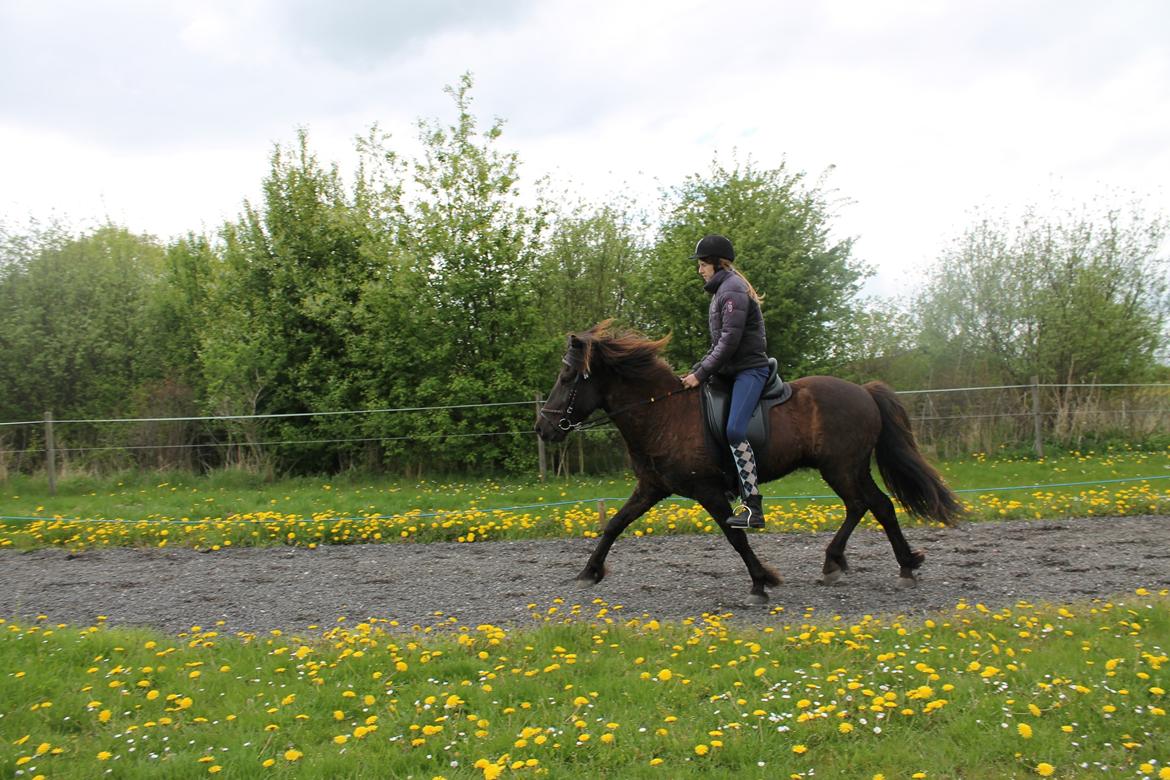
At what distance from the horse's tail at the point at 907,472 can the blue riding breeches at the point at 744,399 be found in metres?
1.44

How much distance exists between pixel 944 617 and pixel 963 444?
12.5 m

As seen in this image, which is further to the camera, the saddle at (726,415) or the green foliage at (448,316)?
the green foliage at (448,316)

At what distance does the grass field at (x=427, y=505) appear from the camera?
986 centimetres

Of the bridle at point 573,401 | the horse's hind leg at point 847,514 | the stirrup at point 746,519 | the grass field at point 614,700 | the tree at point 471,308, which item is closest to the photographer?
the grass field at point 614,700

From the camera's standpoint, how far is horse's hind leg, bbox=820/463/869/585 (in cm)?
688

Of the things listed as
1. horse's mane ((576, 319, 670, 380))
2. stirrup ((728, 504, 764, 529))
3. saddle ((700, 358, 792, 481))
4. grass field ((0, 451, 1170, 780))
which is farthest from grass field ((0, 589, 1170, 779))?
horse's mane ((576, 319, 670, 380))

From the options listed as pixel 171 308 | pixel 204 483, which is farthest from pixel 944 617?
pixel 171 308

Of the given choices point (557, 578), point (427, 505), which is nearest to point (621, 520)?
point (557, 578)

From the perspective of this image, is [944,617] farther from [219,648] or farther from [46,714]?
[46,714]

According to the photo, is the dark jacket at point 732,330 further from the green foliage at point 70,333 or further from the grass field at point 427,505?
the green foliage at point 70,333

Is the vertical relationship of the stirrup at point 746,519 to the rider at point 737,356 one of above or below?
below

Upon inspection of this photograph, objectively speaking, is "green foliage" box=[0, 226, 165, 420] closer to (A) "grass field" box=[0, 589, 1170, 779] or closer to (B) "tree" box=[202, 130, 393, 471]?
(B) "tree" box=[202, 130, 393, 471]

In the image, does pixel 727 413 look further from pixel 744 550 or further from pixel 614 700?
pixel 614 700

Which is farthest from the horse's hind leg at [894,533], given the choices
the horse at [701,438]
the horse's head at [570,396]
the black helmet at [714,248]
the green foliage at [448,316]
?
the green foliage at [448,316]
